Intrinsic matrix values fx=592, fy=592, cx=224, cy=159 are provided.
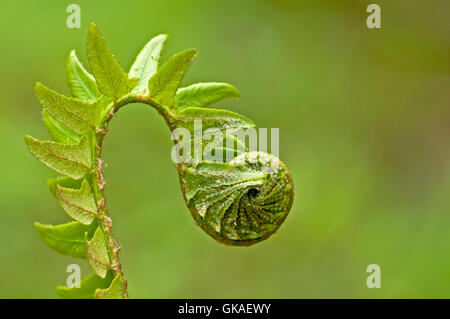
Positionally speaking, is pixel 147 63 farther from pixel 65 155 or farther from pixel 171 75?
pixel 65 155

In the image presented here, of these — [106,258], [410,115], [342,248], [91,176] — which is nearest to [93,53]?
[91,176]

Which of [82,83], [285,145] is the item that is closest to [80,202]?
[82,83]

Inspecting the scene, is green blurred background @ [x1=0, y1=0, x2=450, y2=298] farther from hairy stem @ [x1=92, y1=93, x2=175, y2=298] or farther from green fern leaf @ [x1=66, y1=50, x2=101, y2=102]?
hairy stem @ [x1=92, y1=93, x2=175, y2=298]

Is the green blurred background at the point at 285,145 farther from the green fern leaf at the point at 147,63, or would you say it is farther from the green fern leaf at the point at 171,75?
the green fern leaf at the point at 171,75

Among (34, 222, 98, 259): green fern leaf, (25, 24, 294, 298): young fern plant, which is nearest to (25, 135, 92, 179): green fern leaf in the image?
(25, 24, 294, 298): young fern plant

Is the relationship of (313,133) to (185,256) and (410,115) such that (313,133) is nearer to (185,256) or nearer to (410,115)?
(410,115)
